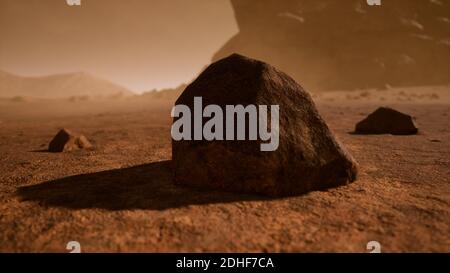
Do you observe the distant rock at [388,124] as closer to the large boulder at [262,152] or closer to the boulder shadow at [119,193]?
the large boulder at [262,152]

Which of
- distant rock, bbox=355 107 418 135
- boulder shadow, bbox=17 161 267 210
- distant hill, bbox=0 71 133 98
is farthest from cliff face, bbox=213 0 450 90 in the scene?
distant hill, bbox=0 71 133 98

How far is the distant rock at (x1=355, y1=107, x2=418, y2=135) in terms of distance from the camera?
224 inches

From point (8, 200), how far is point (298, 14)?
44295 mm

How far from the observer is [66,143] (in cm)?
445

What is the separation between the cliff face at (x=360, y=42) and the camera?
33.0 meters

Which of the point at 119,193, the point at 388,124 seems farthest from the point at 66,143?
the point at 388,124

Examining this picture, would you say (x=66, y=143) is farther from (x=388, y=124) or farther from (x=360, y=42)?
(x=360, y=42)

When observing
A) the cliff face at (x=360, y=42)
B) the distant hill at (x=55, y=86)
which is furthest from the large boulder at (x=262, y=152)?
the distant hill at (x=55, y=86)

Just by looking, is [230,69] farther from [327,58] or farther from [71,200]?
[327,58]

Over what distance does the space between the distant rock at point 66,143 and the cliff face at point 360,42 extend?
112 feet

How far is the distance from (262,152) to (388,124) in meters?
4.72

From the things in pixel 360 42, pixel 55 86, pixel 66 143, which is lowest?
pixel 66 143

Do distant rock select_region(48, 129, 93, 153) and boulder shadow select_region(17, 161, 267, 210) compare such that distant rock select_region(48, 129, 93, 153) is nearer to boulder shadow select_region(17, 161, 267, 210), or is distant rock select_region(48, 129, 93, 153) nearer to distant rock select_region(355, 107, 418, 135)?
boulder shadow select_region(17, 161, 267, 210)
